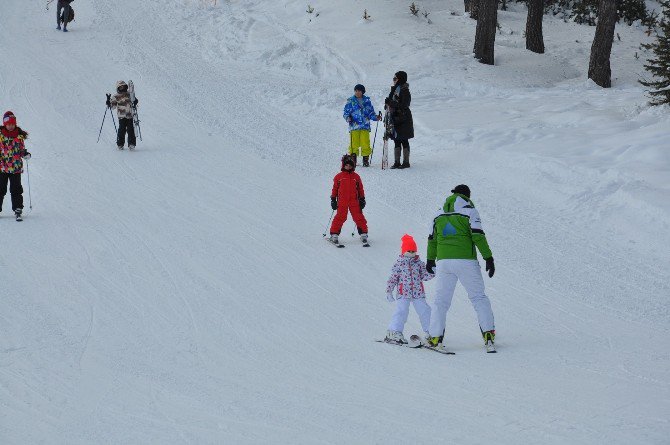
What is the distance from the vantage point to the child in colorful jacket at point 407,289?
9031 mm

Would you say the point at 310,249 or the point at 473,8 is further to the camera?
the point at 473,8

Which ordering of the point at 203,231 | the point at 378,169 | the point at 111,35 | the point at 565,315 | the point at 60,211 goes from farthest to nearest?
1. the point at 111,35
2. the point at 378,169
3. the point at 60,211
4. the point at 203,231
5. the point at 565,315

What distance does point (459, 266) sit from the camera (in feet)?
29.0

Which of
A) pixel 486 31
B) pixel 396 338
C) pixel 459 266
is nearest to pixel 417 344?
pixel 396 338

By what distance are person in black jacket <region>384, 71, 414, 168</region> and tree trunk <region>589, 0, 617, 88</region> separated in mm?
7068

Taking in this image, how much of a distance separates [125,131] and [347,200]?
6.62m

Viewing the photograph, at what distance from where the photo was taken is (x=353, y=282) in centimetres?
1120

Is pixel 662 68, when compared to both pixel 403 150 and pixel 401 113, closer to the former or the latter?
pixel 401 113

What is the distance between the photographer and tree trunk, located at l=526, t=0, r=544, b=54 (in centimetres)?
2419

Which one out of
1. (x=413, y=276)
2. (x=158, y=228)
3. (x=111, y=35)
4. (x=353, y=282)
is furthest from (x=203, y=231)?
(x=111, y=35)

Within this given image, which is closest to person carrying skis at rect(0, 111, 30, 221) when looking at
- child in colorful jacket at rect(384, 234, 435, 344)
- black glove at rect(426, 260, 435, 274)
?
child in colorful jacket at rect(384, 234, 435, 344)

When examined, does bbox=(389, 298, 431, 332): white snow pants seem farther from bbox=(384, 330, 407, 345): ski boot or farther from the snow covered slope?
the snow covered slope

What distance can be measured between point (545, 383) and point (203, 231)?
21.5 ft

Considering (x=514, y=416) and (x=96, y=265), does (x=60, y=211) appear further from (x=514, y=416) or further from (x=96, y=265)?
(x=514, y=416)
